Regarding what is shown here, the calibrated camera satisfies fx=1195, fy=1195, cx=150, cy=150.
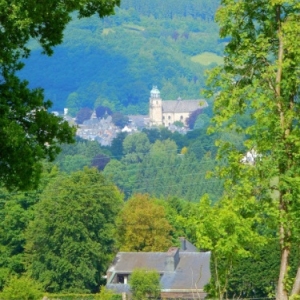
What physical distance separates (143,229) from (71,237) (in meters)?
6.96

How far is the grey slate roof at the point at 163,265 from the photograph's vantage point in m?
50.0

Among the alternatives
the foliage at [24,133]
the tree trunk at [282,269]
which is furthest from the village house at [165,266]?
the foliage at [24,133]

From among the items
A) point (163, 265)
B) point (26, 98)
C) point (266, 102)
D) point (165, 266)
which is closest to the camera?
point (26, 98)

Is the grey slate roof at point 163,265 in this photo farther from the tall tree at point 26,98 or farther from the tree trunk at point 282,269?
the tall tree at point 26,98

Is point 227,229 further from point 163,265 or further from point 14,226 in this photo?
point 14,226

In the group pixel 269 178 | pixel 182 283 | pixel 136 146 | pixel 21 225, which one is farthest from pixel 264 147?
pixel 136 146

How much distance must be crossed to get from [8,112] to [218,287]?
2756 mm

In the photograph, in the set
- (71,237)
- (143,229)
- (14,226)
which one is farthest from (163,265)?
(14,226)

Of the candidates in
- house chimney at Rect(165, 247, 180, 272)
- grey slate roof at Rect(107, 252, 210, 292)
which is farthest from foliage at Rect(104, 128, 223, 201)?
house chimney at Rect(165, 247, 180, 272)

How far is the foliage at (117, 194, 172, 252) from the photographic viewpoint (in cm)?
5669

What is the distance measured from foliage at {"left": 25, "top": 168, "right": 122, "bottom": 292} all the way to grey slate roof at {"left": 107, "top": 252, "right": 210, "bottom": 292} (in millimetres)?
1046

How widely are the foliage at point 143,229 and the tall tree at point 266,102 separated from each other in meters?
43.7

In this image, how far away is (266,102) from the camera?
1186cm

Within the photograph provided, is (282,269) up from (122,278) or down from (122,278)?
down
